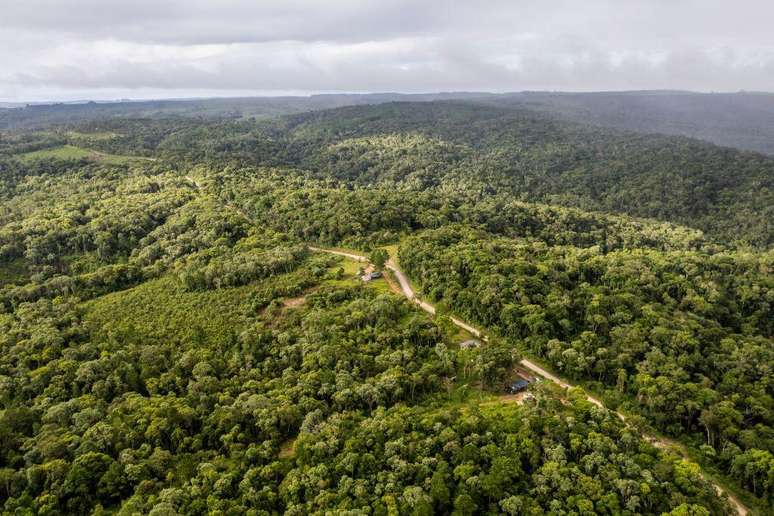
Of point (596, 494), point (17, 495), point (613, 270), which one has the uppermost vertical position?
point (613, 270)

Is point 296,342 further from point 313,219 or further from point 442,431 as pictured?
point 313,219

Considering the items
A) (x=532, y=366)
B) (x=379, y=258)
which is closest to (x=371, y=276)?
(x=379, y=258)

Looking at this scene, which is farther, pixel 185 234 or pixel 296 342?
pixel 185 234

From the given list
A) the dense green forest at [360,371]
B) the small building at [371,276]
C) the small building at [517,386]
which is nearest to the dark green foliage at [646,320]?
the dense green forest at [360,371]

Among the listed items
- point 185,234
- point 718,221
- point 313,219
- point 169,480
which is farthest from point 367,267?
point 718,221

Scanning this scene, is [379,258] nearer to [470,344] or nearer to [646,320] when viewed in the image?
[470,344]
